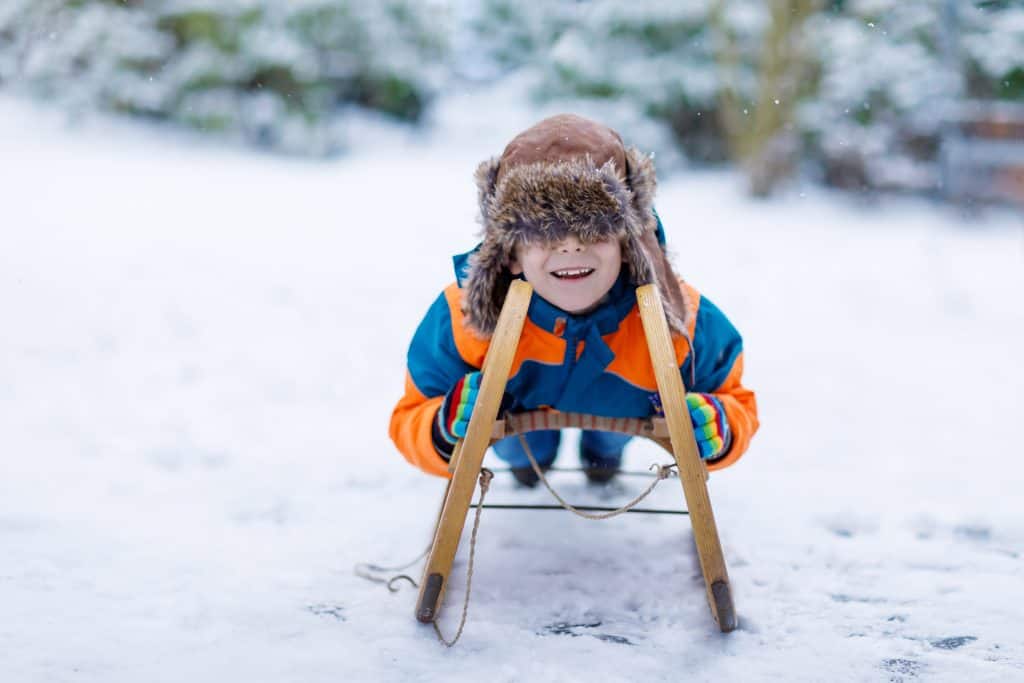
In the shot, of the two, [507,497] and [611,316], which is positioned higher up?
[611,316]

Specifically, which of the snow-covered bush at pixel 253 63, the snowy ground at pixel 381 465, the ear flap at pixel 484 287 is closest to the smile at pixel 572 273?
the ear flap at pixel 484 287

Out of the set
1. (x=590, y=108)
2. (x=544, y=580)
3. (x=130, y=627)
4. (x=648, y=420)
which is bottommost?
(x=130, y=627)

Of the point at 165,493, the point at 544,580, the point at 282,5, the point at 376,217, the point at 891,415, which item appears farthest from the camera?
the point at 282,5

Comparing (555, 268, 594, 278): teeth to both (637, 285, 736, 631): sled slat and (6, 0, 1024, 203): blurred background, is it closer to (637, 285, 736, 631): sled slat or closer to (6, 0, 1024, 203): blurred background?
(637, 285, 736, 631): sled slat

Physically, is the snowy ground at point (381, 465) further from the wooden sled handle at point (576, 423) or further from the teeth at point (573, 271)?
the teeth at point (573, 271)

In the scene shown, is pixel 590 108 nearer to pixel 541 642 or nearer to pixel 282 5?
pixel 282 5

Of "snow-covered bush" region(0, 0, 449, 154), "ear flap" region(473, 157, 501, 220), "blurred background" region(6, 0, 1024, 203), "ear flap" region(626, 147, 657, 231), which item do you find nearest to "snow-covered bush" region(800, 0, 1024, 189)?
"blurred background" region(6, 0, 1024, 203)

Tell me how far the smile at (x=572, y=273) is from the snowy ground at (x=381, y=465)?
0.61m

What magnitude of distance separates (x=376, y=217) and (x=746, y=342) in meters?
2.30

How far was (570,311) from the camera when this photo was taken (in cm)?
154

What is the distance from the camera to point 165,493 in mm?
2078

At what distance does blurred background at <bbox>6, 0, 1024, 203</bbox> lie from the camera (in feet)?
16.8

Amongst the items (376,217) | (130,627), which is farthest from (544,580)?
(376,217)

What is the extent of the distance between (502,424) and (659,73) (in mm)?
4473
